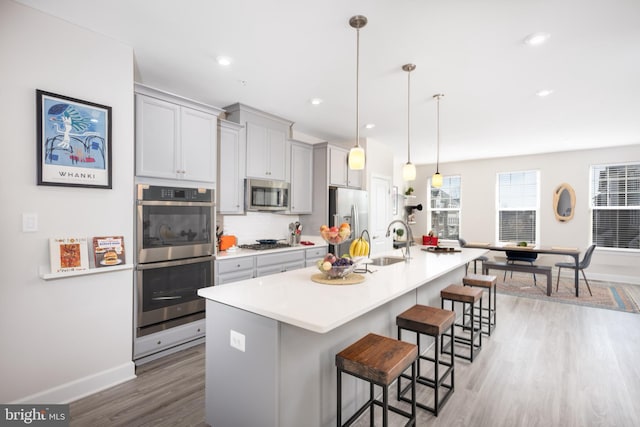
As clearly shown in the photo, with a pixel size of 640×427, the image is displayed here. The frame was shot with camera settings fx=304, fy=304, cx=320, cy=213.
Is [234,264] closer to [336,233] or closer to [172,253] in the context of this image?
[172,253]

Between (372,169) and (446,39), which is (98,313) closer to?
(446,39)

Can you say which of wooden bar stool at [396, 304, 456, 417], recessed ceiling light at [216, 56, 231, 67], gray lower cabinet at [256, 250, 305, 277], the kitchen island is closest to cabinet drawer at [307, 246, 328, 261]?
gray lower cabinet at [256, 250, 305, 277]

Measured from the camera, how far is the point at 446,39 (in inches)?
93.6

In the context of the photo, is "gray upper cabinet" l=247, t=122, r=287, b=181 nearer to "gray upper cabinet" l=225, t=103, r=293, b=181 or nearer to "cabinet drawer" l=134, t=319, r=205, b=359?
"gray upper cabinet" l=225, t=103, r=293, b=181

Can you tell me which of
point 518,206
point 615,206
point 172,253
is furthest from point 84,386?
point 615,206

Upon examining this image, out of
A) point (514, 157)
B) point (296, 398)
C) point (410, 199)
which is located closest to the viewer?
point (296, 398)

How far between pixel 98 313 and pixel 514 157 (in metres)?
8.23

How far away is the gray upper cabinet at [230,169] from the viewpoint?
11.7 feet

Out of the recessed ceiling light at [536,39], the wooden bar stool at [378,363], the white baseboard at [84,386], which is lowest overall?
the white baseboard at [84,386]

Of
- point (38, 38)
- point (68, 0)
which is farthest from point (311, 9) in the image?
point (38, 38)

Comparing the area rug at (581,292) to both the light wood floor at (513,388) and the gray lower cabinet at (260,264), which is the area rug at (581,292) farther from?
the gray lower cabinet at (260,264)

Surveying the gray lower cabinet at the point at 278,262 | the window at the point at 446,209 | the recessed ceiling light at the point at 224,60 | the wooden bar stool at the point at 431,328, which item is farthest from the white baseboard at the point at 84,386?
the window at the point at 446,209

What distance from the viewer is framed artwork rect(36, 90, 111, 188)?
6.77 feet

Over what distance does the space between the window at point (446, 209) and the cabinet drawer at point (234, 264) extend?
6295mm
